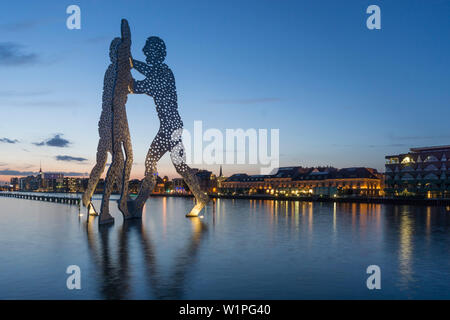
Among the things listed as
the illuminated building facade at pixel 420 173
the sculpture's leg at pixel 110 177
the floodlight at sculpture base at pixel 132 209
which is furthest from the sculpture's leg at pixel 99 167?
the illuminated building facade at pixel 420 173

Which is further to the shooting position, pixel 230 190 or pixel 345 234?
pixel 230 190

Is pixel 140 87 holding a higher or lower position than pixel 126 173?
higher

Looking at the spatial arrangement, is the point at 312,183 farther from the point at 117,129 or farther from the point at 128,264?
the point at 128,264

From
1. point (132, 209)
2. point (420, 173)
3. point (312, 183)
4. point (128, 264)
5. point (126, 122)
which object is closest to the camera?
point (128, 264)

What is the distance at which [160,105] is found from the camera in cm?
2867

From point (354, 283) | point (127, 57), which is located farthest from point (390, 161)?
point (354, 283)

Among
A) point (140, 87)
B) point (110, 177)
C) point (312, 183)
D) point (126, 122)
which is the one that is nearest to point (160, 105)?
point (140, 87)

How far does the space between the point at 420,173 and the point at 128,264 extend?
256 ft

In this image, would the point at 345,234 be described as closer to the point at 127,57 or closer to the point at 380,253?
the point at 380,253

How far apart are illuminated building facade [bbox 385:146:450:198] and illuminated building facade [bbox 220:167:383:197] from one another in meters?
16.3

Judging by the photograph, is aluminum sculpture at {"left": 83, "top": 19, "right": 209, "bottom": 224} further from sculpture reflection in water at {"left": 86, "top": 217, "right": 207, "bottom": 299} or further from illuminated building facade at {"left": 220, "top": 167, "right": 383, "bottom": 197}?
illuminated building facade at {"left": 220, "top": 167, "right": 383, "bottom": 197}

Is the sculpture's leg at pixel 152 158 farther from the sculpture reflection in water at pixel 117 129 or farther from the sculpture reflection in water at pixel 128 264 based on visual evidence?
the sculpture reflection in water at pixel 128 264

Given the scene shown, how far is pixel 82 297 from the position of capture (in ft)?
35.5

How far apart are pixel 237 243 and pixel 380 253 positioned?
6.48 m
